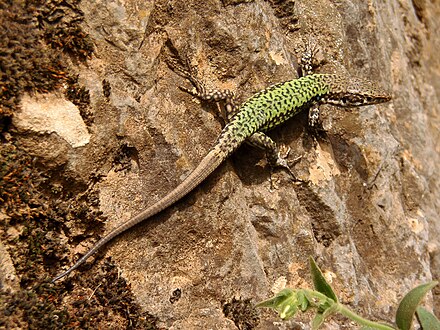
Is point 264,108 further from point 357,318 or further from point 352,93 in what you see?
point 357,318

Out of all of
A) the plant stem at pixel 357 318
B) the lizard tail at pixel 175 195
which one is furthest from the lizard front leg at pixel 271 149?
the plant stem at pixel 357 318

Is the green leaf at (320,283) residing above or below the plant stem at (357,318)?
above

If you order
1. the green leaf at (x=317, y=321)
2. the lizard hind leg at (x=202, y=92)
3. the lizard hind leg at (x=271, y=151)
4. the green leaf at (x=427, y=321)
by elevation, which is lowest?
the green leaf at (x=427, y=321)

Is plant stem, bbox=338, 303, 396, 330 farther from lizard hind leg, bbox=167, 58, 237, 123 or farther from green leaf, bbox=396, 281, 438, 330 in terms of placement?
lizard hind leg, bbox=167, 58, 237, 123

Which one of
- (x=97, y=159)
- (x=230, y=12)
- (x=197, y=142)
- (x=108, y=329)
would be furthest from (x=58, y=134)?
(x=230, y=12)

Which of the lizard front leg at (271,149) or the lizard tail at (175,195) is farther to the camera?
the lizard front leg at (271,149)

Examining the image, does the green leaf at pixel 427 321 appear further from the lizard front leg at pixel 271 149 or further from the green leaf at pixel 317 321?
the lizard front leg at pixel 271 149

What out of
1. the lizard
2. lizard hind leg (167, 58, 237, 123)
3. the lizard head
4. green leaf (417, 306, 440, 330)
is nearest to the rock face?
lizard hind leg (167, 58, 237, 123)

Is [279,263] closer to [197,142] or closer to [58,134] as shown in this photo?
[197,142]
